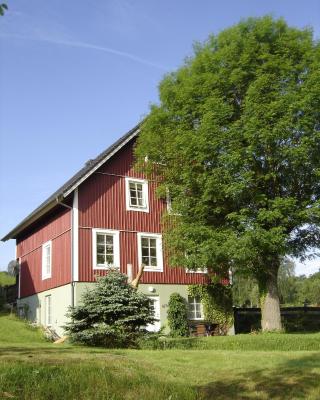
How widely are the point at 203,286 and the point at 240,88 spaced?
10.3m

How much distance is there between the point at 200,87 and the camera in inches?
875

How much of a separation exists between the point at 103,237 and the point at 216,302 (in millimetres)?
6980

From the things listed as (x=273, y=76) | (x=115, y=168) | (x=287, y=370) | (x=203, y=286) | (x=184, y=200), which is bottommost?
(x=287, y=370)

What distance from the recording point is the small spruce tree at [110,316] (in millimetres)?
16469

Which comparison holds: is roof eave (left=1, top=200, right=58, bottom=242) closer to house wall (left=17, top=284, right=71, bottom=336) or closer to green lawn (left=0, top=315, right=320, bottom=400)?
house wall (left=17, top=284, right=71, bottom=336)

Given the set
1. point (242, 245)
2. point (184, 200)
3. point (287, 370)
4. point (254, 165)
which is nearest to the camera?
point (287, 370)

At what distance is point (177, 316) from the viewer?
79.0 feet

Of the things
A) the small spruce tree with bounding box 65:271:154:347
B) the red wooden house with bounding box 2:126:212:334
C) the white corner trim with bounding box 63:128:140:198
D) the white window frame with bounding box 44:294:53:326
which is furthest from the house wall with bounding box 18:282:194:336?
the white corner trim with bounding box 63:128:140:198

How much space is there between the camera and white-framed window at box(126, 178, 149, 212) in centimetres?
2525

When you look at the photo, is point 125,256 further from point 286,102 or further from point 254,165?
point 286,102

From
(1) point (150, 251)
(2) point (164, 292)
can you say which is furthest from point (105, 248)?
(2) point (164, 292)

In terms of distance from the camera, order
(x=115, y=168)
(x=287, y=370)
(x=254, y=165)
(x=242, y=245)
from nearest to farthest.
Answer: (x=287, y=370)
(x=242, y=245)
(x=254, y=165)
(x=115, y=168)

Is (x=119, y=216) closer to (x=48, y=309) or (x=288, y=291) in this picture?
(x=48, y=309)

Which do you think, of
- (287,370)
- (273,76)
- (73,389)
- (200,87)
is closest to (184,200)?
(200,87)
